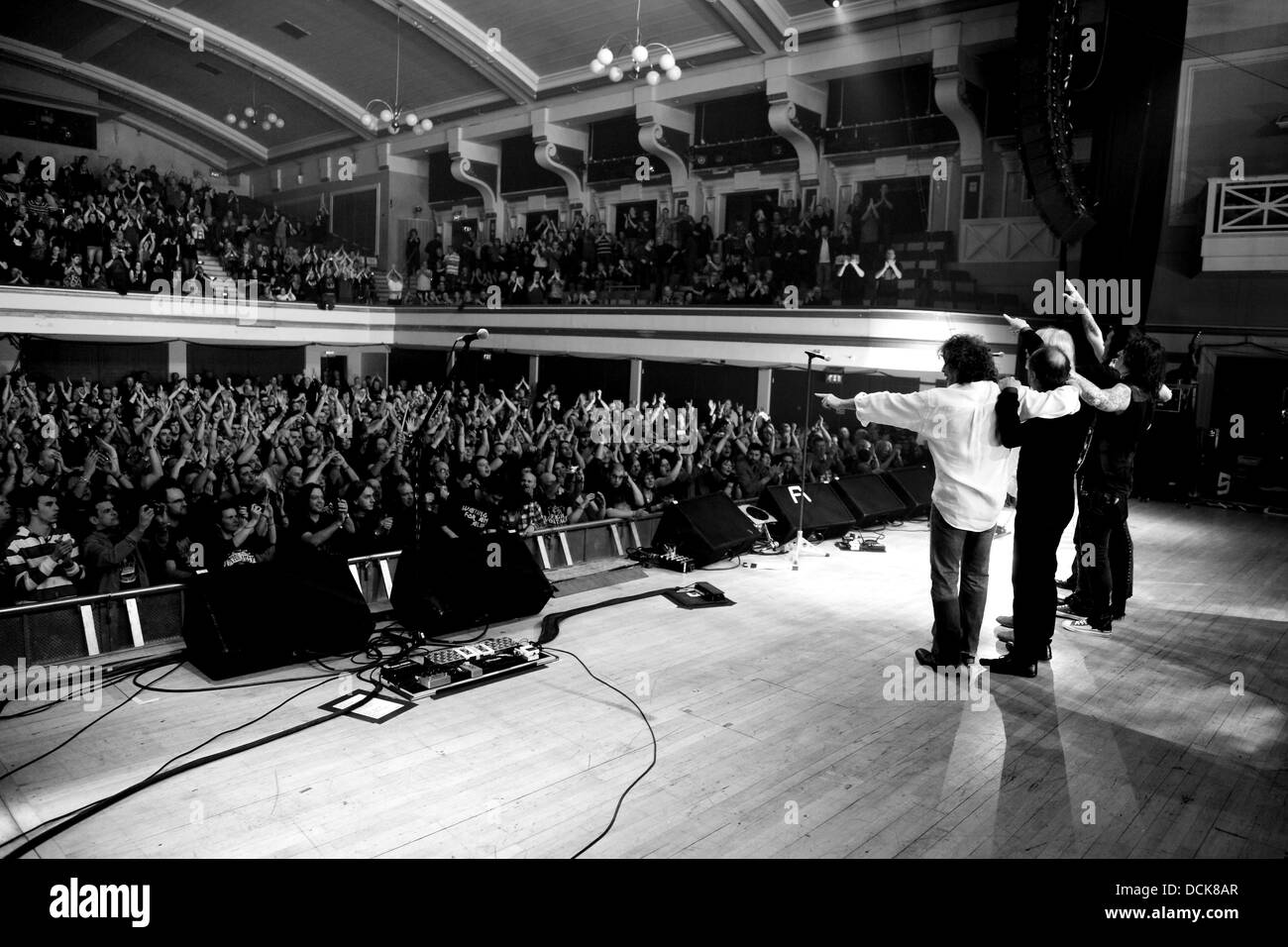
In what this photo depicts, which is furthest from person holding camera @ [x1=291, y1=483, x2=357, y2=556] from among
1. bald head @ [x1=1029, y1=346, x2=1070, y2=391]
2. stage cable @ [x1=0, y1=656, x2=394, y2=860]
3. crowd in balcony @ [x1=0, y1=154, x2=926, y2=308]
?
crowd in balcony @ [x1=0, y1=154, x2=926, y2=308]

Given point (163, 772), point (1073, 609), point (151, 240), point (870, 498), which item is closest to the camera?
point (163, 772)

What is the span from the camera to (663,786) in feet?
10.4

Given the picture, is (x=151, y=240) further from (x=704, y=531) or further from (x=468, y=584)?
(x=468, y=584)

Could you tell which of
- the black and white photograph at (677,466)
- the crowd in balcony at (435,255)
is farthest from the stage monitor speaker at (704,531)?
the crowd in balcony at (435,255)

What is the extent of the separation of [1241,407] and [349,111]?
1854cm

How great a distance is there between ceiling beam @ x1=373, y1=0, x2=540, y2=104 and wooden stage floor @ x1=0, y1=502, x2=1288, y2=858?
14876mm

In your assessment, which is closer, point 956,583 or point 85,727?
point 85,727

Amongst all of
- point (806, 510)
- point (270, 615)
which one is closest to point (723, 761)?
point (270, 615)

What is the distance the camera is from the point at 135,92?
69.9 ft

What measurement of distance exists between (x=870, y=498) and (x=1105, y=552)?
3.16 m

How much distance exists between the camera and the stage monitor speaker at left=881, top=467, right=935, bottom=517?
8.62m

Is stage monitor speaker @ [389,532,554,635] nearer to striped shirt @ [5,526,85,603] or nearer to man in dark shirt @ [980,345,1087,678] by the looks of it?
striped shirt @ [5,526,85,603]

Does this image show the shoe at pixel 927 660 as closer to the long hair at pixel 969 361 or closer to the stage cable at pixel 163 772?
the long hair at pixel 969 361
